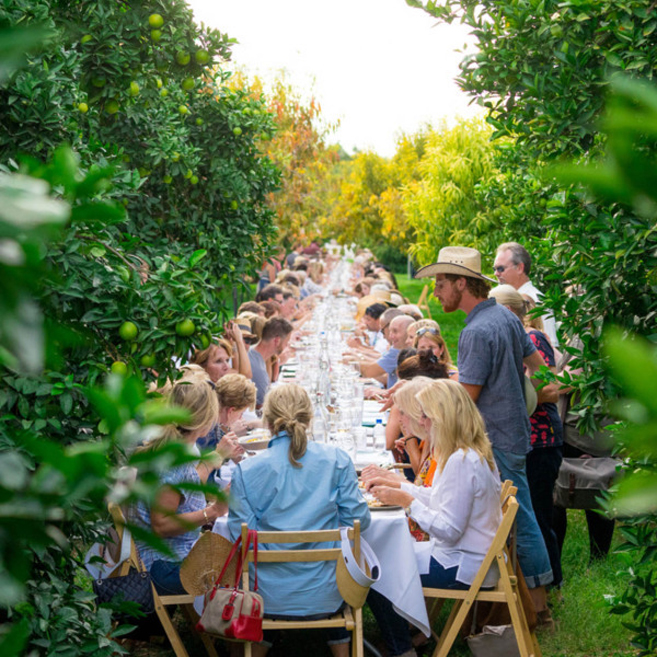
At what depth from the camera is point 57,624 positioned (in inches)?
105

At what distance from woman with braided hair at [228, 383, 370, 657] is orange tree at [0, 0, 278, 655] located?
849 millimetres

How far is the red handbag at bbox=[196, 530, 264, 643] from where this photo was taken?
12.1ft

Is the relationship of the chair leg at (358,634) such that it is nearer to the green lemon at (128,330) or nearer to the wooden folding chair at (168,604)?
the wooden folding chair at (168,604)

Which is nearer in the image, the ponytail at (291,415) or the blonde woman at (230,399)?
the ponytail at (291,415)

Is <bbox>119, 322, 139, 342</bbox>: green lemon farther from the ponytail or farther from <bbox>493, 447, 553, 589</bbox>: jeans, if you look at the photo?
<bbox>493, 447, 553, 589</bbox>: jeans

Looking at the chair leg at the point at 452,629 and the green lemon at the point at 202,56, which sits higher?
the green lemon at the point at 202,56

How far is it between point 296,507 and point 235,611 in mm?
568

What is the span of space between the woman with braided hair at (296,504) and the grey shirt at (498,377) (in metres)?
1.15

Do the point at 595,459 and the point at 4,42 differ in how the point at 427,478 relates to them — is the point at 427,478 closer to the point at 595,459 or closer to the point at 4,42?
the point at 595,459

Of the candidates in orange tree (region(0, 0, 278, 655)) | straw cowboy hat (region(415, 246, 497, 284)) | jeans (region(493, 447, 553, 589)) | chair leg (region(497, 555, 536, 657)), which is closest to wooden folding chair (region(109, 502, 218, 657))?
orange tree (region(0, 0, 278, 655))

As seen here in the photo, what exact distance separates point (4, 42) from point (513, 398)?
4592 millimetres

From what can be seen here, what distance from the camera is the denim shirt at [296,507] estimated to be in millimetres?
3967

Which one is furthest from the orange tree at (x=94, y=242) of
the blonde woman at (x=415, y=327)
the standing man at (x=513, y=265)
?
the standing man at (x=513, y=265)

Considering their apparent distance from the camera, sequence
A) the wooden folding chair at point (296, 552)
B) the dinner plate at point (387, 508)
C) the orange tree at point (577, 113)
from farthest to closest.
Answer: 1. the dinner plate at point (387, 508)
2. the wooden folding chair at point (296, 552)
3. the orange tree at point (577, 113)
